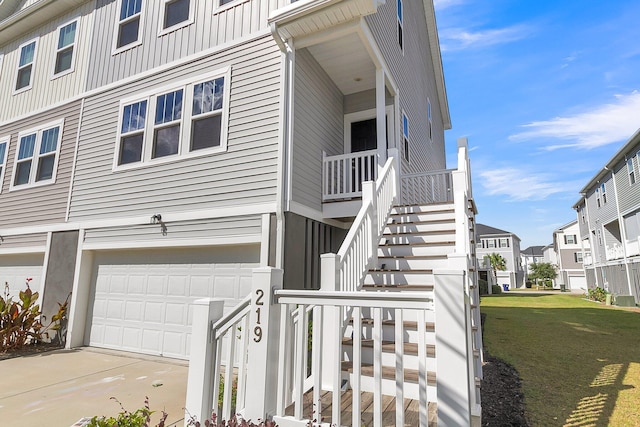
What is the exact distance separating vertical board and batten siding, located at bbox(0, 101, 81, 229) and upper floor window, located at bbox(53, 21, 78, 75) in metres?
1.23

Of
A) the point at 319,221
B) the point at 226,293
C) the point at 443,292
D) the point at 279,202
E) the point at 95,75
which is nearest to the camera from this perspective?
the point at 443,292

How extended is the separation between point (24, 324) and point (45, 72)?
675 centimetres

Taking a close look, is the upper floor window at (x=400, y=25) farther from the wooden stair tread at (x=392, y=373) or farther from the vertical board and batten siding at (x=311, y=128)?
the wooden stair tread at (x=392, y=373)

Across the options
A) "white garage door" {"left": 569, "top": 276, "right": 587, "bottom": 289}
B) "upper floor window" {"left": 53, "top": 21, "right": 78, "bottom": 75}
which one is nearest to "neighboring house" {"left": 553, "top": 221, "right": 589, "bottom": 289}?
"white garage door" {"left": 569, "top": 276, "right": 587, "bottom": 289}

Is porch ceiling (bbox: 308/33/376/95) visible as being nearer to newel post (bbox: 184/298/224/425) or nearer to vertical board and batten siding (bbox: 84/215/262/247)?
vertical board and batten siding (bbox: 84/215/262/247)

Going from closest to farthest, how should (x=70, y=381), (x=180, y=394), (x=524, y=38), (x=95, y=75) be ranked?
(x=180, y=394), (x=70, y=381), (x=95, y=75), (x=524, y=38)

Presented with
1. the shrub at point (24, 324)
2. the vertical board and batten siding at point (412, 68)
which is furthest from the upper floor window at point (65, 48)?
the vertical board and batten siding at point (412, 68)

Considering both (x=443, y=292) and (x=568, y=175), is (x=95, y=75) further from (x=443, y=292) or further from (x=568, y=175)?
(x=568, y=175)

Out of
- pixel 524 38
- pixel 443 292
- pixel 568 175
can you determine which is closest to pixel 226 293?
pixel 443 292

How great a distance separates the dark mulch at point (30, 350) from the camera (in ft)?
22.2

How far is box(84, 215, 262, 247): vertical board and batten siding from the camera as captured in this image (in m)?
6.11

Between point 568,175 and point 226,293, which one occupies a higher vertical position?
point 568,175

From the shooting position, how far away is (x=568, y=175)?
28.5m

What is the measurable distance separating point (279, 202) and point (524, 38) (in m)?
10.1
